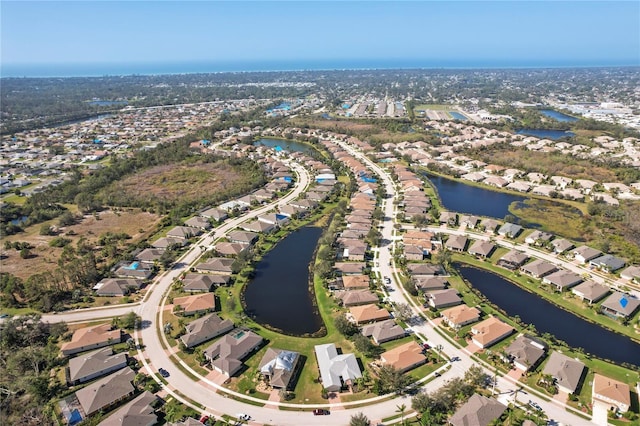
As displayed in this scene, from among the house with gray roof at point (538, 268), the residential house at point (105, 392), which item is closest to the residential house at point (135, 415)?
the residential house at point (105, 392)

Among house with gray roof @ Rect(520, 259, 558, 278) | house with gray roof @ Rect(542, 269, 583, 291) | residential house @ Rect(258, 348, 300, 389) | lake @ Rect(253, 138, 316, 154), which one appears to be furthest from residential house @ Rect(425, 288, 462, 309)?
lake @ Rect(253, 138, 316, 154)

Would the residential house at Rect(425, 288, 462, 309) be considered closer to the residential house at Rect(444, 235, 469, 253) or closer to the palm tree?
the residential house at Rect(444, 235, 469, 253)

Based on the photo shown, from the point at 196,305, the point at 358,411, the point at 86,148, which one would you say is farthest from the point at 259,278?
the point at 86,148

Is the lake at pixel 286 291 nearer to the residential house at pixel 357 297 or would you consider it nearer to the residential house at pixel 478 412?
the residential house at pixel 357 297

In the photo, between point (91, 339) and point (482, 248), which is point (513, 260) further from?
point (91, 339)

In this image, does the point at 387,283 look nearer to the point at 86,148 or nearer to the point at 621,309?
the point at 621,309

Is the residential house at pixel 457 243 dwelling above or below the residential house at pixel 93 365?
above
